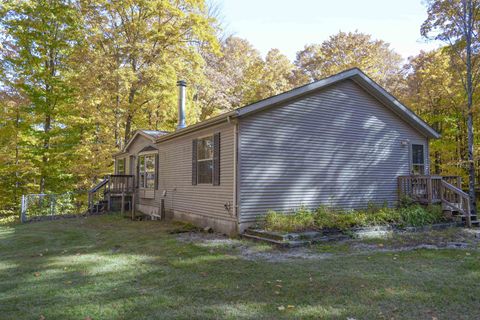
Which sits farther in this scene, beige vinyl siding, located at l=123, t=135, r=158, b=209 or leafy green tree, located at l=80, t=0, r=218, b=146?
leafy green tree, located at l=80, t=0, r=218, b=146

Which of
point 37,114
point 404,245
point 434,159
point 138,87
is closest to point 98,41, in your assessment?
point 138,87

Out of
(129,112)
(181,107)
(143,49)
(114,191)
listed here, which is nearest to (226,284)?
(181,107)

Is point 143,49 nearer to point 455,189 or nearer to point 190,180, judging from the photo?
point 190,180

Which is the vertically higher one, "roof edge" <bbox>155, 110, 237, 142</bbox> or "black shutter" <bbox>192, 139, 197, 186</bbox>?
"roof edge" <bbox>155, 110, 237, 142</bbox>

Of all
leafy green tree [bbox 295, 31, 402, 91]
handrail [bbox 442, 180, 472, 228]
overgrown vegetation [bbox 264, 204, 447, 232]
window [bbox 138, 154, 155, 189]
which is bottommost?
overgrown vegetation [bbox 264, 204, 447, 232]

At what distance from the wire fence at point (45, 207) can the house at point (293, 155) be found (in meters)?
4.52

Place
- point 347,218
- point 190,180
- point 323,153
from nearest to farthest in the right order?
point 347,218 < point 323,153 < point 190,180

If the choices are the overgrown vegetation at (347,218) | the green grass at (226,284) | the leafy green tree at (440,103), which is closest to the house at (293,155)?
the overgrown vegetation at (347,218)

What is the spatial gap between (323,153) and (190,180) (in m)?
4.33

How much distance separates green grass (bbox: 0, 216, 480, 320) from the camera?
3.74m

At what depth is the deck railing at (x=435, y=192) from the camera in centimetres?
1088

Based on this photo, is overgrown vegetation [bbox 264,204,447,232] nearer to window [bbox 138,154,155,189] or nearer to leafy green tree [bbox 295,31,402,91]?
window [bbox 138,154,155,189]

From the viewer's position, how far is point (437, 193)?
37.6 feet

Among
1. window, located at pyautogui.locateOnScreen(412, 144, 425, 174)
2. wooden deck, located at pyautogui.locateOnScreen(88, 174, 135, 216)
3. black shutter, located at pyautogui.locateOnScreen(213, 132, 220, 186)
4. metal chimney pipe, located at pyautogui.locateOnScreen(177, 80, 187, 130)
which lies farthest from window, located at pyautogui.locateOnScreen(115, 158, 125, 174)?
window, located at pyautogui.locateOnScreen(412, 144, 425, 174)
